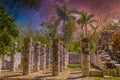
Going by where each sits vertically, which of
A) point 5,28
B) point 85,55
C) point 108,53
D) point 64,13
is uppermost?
point 64,13

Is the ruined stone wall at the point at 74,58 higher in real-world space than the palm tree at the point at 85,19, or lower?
lower

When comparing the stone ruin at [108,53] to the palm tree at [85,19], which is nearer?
the stone ruin at [108,53]

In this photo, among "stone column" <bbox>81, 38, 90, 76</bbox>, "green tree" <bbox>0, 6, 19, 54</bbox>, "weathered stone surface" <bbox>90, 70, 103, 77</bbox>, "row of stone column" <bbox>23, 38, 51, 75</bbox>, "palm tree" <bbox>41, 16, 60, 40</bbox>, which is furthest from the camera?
"palm tree" <bbox>41, 16, 60, 40</bbox>

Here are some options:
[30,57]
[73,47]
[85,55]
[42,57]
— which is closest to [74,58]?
[73,47]

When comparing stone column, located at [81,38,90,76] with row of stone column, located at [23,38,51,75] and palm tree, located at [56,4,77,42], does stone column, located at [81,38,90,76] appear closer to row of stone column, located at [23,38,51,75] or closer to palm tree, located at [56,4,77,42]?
row of stone column, located at [23,38,51,75]

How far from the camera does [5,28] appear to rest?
45.3 ft

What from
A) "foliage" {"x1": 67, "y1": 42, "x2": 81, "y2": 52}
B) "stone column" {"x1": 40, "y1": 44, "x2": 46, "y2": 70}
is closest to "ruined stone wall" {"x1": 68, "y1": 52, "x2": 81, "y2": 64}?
"foliage" {"x1": 67, "y1": 42, "x2": 81, "y2": 52}

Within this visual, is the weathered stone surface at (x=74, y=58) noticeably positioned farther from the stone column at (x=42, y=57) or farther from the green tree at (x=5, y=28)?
the green tree at (x=5, y=28)

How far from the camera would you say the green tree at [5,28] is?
44.4 feet

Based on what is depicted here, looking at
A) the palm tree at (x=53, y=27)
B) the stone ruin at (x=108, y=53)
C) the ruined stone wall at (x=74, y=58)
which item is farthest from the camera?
the palm tree at (x=53, y=27)

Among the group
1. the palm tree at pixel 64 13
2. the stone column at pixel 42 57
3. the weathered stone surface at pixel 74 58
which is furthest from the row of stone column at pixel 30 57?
the palm tree at pixel 64 13

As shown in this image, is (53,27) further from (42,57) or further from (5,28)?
(5,28)

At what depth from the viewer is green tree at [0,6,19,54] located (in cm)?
1352

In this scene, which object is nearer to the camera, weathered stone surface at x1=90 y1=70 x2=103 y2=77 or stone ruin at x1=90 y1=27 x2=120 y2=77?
weathered stone surface at x1=90 y1=70 x2=103 y2=77
